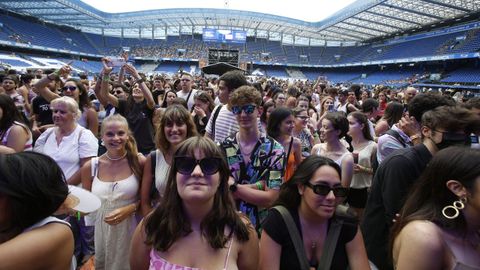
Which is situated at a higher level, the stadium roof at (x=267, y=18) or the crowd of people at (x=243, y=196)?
the stadium roof at (x=267, y=18)

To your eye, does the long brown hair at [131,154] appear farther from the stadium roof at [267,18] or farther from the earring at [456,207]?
the stadium roof at [267,18]

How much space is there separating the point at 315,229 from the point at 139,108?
3.53 metres

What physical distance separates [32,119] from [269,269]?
493 centimetres

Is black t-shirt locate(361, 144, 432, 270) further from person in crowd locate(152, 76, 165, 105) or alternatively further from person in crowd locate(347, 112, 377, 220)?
person in crowd locate(152, 76, 165, 105)

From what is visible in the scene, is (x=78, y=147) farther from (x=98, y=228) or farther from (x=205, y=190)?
(x=205, y=190)

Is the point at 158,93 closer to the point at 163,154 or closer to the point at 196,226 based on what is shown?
the point at 163,154

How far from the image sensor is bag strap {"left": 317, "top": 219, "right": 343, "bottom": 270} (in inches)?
67.5

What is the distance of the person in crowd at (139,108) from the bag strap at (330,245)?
3.30m

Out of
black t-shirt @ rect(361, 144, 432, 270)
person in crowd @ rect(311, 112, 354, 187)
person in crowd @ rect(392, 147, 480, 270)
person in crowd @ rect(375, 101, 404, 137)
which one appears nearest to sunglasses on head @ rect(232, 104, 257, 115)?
black t-shirt @ rect(361, 144, 432, 270)

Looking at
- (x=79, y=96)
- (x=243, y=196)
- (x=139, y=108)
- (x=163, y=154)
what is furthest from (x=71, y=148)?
(x=243, y=196)

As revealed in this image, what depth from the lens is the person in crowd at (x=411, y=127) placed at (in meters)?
2.72

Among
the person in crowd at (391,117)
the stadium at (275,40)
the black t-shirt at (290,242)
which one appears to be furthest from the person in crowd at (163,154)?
the stadium at (275,40)

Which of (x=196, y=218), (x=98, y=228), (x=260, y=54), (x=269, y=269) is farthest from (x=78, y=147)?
(x=260, y=54)

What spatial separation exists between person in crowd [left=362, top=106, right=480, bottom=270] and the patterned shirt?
758 millimetres
